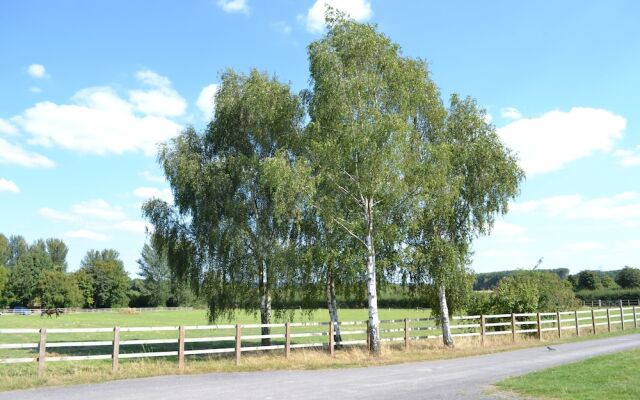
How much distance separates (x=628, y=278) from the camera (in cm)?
10238

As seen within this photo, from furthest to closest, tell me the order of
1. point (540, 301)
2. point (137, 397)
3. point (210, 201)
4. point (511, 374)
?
point (540, 301), point (210, 201), point (511, 374), point (137, 397)

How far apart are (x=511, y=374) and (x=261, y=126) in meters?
14.4

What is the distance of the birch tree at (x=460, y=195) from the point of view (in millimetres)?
22297

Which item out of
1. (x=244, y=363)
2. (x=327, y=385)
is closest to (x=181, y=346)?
(x=244, y=363)

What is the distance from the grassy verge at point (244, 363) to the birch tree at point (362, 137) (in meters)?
1.63

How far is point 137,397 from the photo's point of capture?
1095 centimetres

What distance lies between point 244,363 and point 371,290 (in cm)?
554

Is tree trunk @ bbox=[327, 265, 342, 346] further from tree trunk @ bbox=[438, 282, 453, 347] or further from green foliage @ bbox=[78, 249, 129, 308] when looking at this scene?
green foliage @ bbox=[78, 249, 129, 308]

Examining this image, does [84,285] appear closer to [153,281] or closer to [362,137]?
[153,281]

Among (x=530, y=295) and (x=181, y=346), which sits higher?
(x=530, y=295)

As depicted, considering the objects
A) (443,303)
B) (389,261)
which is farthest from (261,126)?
(443,303)

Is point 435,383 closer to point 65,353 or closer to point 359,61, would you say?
point 359,61

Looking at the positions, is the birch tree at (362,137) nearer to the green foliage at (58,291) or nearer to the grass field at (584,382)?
the grass field at (584,382)

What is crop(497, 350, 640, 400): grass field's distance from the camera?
34.7 ft
